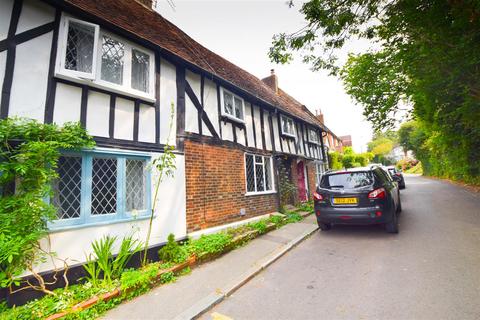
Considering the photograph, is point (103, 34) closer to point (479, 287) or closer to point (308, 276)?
point (308, 276)

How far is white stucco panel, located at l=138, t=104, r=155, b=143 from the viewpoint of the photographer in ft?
15.5

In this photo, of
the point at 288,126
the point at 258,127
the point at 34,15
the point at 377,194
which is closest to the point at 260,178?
the point at 258,127

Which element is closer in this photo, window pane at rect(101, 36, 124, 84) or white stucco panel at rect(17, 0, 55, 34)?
white stucco panel at rect(17, 0, 55, 34)

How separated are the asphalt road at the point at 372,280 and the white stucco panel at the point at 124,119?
358 cm

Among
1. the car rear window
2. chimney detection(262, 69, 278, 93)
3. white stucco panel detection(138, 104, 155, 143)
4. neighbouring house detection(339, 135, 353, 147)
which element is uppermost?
neighbouring house detection(339, 135, 353, 147)

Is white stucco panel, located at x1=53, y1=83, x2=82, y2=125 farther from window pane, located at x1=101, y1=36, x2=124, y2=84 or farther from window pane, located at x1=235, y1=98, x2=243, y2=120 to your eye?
window pane, located at x1=235, y1=98, x2=243, y2=120

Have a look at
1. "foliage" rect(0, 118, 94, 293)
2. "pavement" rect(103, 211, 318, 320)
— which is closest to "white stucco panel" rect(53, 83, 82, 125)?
"foliage" rect(0, 118, 94, 293)

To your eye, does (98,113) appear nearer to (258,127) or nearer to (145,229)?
(145,229)

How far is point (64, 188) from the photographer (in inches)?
145

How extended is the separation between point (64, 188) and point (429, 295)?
583 cm

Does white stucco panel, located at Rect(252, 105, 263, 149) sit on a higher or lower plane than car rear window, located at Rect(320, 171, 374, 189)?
higher

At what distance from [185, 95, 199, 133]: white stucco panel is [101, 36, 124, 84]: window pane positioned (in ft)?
5.53

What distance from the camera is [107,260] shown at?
3.67 m

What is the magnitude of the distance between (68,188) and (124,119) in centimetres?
165
